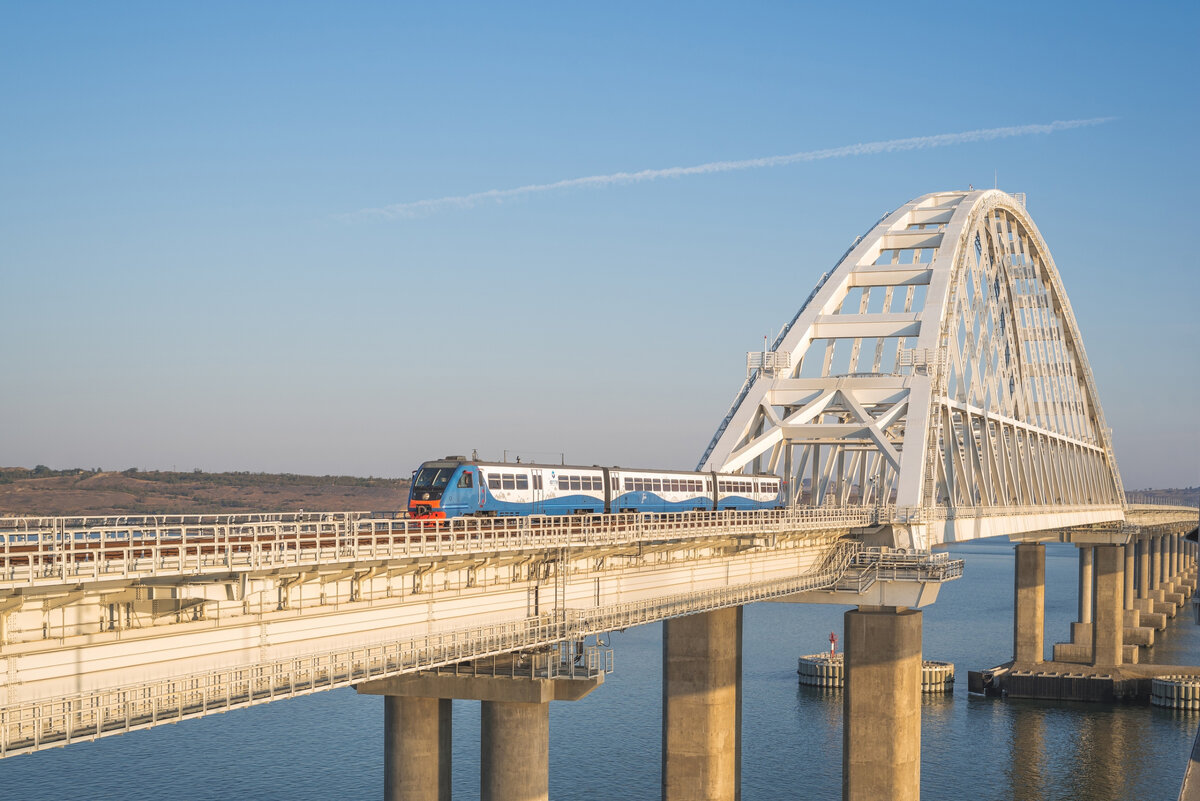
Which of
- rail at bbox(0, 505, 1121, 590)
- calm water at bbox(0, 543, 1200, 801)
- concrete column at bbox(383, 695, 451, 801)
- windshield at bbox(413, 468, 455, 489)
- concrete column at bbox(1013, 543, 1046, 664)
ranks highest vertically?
windshield at bbox(413, 468, 455, 489)

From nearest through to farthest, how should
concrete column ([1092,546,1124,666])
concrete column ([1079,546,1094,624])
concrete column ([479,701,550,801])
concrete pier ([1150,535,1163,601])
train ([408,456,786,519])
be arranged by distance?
1. concrete column ([479,701,550,801])
2. train ([408,456,786,519])
3. concrete column ([1092,546,1124,666])
4. concrete column ([1079,546,1094,624])
5. concrete pier ([1150,535,1163,601])

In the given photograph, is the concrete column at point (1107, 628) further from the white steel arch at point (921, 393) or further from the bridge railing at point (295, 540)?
the bridge railing at point (295, 540)

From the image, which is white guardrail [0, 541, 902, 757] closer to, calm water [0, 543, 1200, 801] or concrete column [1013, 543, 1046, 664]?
calm water [0, 543, 1200, 801]

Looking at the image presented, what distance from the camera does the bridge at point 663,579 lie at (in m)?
20.5

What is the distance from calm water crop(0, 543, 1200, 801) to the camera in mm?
55906

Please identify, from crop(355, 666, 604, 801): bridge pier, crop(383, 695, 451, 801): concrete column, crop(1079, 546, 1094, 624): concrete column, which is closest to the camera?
crop(355, 666, 604, 801): bridge pier

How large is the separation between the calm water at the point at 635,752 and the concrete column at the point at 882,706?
7538mm

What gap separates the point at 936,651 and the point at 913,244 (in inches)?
1654

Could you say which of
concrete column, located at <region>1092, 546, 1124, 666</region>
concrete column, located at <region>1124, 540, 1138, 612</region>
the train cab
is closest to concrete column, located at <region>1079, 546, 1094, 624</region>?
concrete column, located at <region>1092, 546, 1124, 666</region>

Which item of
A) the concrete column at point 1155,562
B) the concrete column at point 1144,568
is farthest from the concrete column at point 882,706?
the concrete column at point 1155,562

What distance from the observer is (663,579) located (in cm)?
3991

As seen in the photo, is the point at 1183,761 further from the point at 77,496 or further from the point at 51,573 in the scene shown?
the point at 77,496

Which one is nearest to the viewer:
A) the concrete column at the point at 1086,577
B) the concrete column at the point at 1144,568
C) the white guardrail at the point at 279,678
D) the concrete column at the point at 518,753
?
the white guardrail at the point at 279,678

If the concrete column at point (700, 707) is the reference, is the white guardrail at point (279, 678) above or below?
above
